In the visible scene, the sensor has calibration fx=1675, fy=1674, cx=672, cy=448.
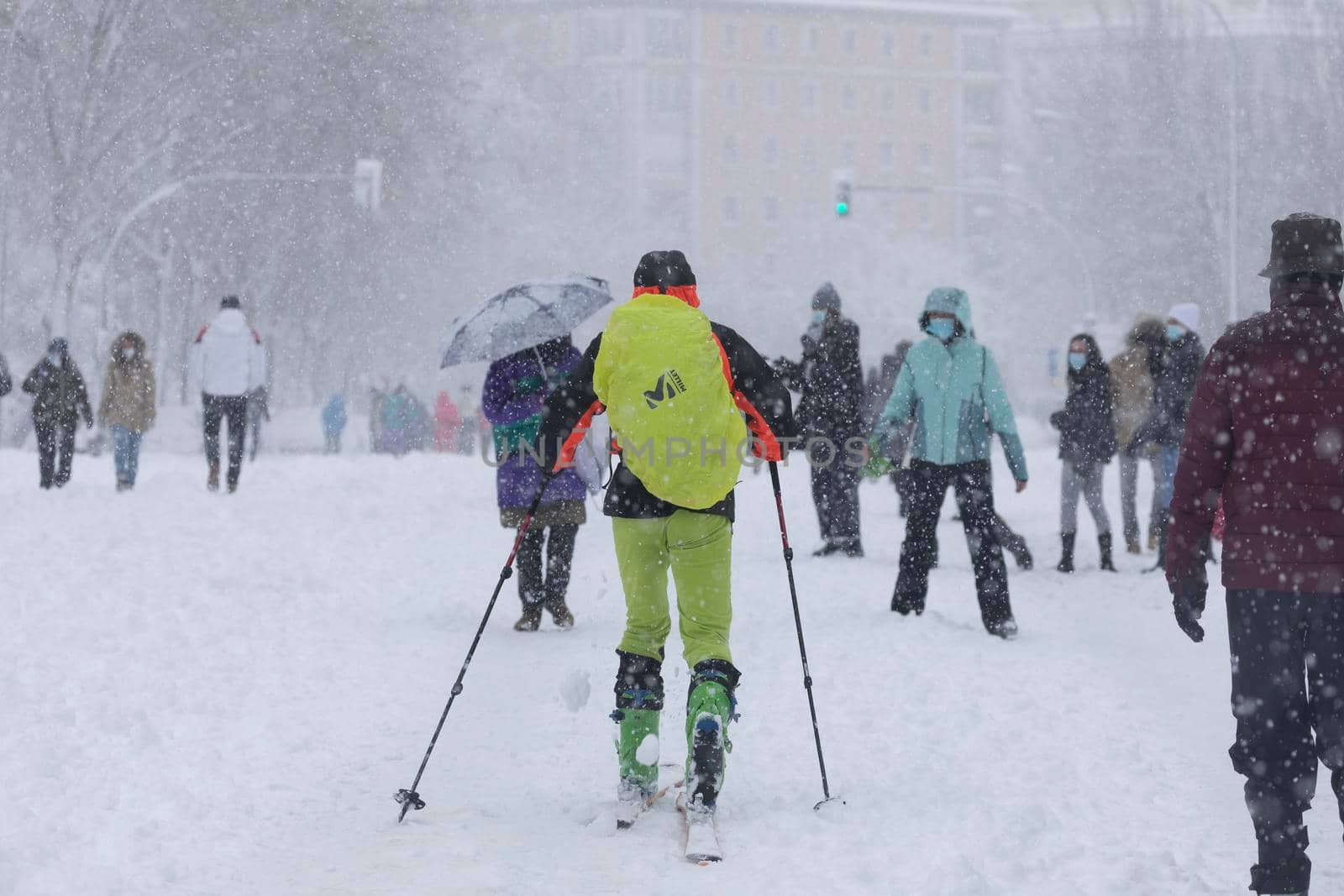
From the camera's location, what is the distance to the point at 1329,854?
16.4 feet

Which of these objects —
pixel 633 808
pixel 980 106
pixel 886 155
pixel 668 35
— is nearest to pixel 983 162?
pixel 980 106

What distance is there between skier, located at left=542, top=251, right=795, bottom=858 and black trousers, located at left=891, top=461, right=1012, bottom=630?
3813mm

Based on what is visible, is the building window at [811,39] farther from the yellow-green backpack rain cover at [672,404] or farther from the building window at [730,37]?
the yellow-green backpack rain cover at [672,404]

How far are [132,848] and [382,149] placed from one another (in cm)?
3077

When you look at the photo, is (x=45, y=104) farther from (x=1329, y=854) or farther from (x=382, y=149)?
(x=1329, y=854)

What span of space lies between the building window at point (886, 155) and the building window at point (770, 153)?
27.2 ft

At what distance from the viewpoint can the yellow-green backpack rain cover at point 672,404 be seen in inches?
206

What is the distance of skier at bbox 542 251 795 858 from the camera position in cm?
523

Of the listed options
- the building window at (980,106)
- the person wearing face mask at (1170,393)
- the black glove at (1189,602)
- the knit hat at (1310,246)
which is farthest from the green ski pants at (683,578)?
the building window at (980,106)

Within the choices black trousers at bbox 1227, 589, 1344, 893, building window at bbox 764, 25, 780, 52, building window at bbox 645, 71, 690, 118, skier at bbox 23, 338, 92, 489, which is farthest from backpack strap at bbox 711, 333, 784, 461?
building window at bbox 764, 25, 780, 52

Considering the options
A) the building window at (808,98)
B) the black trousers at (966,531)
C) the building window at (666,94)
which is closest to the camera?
the black trousers at (966,531)

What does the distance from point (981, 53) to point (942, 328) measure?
11063cm

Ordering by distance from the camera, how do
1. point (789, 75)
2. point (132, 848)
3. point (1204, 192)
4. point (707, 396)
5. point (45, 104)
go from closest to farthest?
point (132, 848) < point (707, 396) < point (45, 104) < point (1204, 192) < point (789, 75)

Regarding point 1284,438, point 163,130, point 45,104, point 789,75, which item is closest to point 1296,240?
point 1284,438
